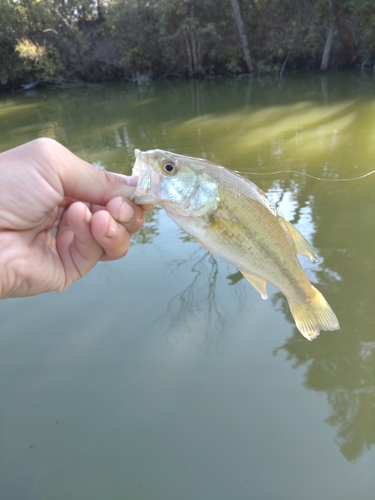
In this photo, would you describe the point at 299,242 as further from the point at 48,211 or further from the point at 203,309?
the point at 203,309

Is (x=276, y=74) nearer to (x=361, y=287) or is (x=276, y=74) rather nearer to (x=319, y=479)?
(x=361, y=287)

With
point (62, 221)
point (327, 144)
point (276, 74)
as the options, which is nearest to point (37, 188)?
point (62, 221)

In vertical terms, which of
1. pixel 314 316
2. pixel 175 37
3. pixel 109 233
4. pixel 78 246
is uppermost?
pixel 109 233

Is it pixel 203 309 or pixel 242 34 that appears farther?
pixel 242 34

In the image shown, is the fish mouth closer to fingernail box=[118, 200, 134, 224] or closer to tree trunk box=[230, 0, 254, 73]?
fingernail box=[118, 200, 134, 224]

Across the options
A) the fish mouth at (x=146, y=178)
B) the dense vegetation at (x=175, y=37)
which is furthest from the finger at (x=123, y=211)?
the dense vegetation at (x=175, y=37)

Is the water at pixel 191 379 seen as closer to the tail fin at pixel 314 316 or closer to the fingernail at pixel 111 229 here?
the tail fin at pixel 314 316

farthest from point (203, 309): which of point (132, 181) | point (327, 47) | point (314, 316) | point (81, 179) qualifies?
point (327, 47)
